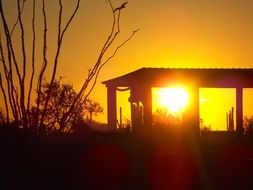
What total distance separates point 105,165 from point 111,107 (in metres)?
17.4

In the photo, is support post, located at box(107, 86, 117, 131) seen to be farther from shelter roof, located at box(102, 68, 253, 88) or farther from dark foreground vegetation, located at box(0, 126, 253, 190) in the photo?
dark foreground vegetation, located at box(0, 126, 253, 190)

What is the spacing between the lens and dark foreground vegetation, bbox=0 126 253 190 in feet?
29.5

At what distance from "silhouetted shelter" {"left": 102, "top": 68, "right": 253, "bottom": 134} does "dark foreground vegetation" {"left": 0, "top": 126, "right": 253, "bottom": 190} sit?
9.11m

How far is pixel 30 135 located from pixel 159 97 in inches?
985

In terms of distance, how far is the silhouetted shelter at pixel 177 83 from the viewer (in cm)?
2602

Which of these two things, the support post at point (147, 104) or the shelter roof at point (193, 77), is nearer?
the shelter roof at point (193, 77)

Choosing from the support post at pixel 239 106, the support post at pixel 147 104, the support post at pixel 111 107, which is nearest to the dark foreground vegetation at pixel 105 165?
the support post at pixel 147 104

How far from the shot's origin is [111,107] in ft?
94.9

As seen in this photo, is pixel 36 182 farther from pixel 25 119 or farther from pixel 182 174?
pixel 182 174

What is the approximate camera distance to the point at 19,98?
8.71 meters

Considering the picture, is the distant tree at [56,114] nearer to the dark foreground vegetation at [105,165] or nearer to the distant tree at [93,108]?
the dark foreground vegetation at [105,165]

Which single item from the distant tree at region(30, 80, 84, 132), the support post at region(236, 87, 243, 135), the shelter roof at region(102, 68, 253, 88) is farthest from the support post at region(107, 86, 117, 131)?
the distant tree at region(30, 80, 84, 132)

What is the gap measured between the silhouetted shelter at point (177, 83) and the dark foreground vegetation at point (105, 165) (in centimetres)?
911

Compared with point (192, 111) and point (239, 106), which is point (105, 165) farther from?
point (239, 106)
